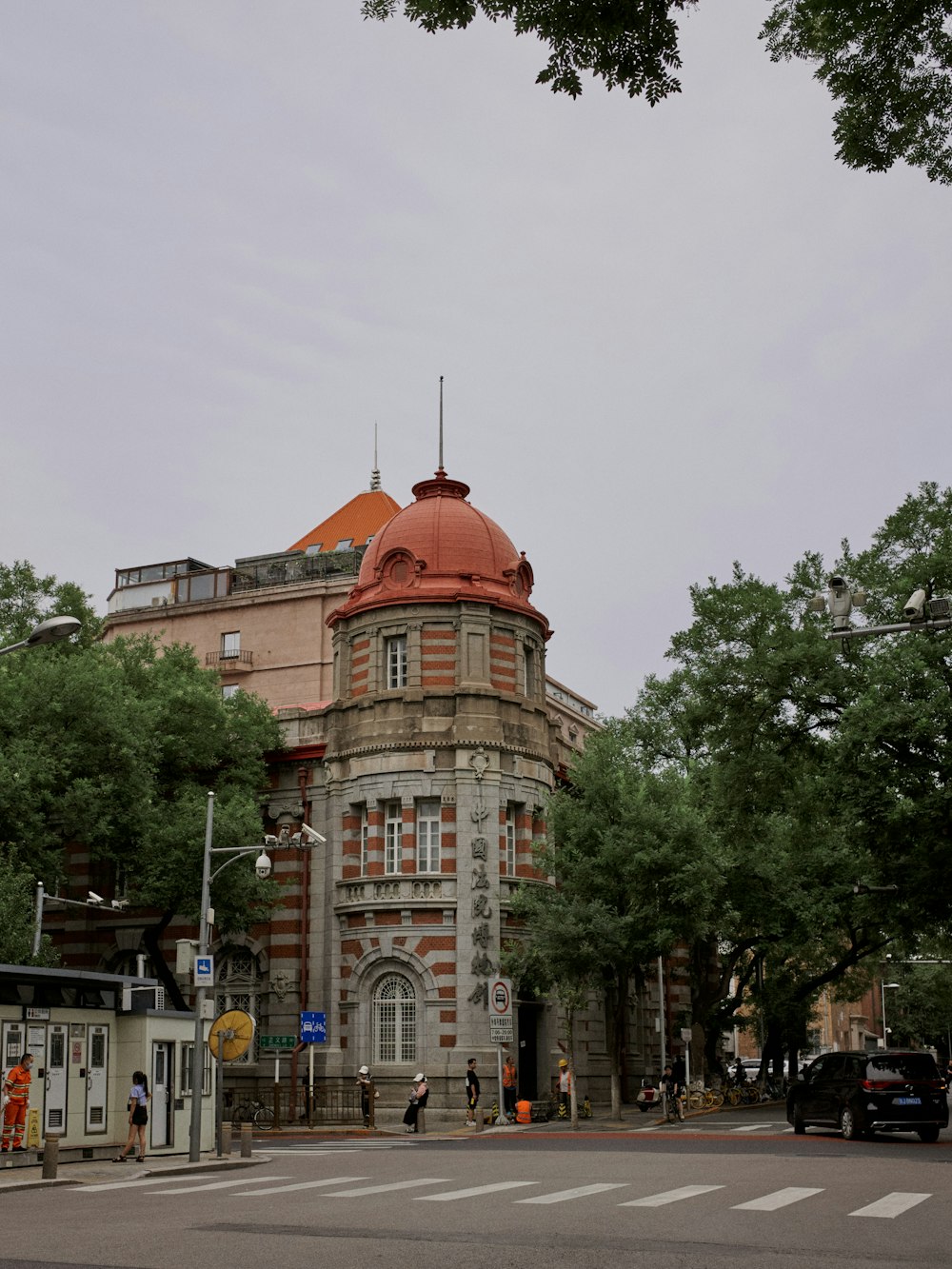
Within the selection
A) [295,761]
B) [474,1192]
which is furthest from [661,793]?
[474,1192]

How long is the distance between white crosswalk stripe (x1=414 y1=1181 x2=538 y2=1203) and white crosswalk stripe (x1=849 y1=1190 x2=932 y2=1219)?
177 inches

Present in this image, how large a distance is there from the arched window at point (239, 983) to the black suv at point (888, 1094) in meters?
20.6

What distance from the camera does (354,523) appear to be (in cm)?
6431

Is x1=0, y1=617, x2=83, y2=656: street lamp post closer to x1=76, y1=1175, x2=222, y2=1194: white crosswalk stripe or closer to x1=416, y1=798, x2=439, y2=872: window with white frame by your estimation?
x1=76, y1=1175, x2=222, y2=1194: white crosswalk stripe

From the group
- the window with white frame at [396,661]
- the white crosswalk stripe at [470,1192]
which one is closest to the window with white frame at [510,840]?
A: the window with white frame at [396,661]

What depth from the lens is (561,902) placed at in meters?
38.0

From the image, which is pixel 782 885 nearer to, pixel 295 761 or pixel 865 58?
pixel 295 761

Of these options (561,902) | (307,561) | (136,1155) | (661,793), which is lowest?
(136,1155)

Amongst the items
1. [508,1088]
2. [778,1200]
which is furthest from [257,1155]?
[778,1200]

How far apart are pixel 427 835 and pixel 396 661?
17.8 feet

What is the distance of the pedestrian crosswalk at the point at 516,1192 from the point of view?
14867 mm

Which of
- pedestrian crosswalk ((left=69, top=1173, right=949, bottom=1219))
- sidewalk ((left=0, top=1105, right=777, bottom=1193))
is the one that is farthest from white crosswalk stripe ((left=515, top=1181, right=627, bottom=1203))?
sidewalk ((left=0, top=1105, right=777, bottom=1193))

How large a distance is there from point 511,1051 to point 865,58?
34.3 metres

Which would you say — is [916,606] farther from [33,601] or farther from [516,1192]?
[33,601]
